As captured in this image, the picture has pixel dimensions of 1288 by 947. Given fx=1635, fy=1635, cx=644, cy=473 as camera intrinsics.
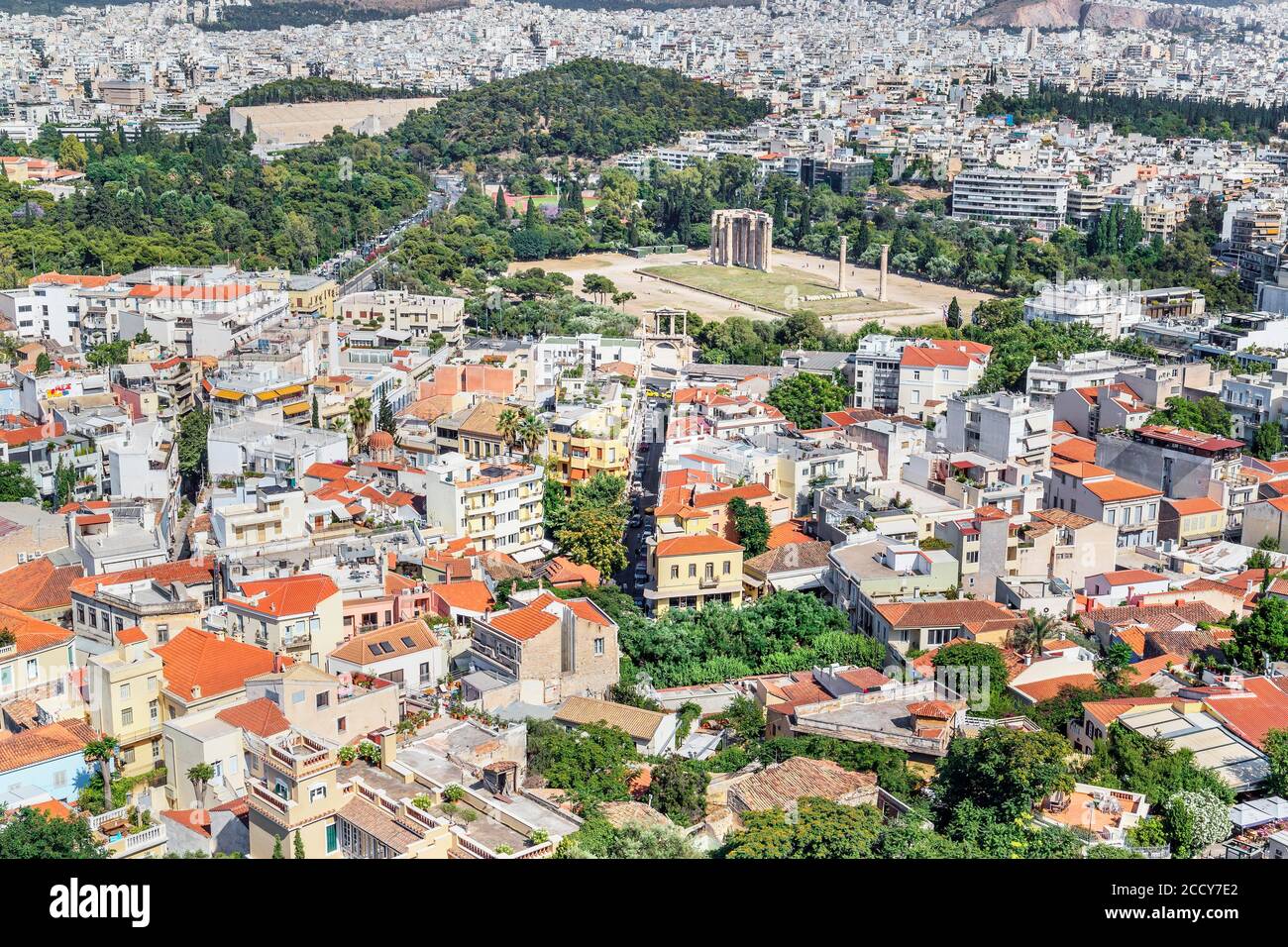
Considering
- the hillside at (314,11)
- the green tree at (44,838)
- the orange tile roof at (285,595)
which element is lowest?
the orange tile roof at (285,595)

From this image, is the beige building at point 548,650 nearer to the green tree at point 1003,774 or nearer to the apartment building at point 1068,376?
the green tree at point 1003,774

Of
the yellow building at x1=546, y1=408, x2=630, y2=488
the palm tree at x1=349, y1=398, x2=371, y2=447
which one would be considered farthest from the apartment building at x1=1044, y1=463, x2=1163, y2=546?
the palm tree at x1=349, y1=398, x2=371, y2=447

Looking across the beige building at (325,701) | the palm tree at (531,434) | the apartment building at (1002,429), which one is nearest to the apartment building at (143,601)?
the beige building at (325,701)

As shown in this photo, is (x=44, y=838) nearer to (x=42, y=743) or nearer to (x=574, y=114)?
(x=42, y=743)

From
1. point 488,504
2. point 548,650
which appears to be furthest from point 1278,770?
point 488,504
